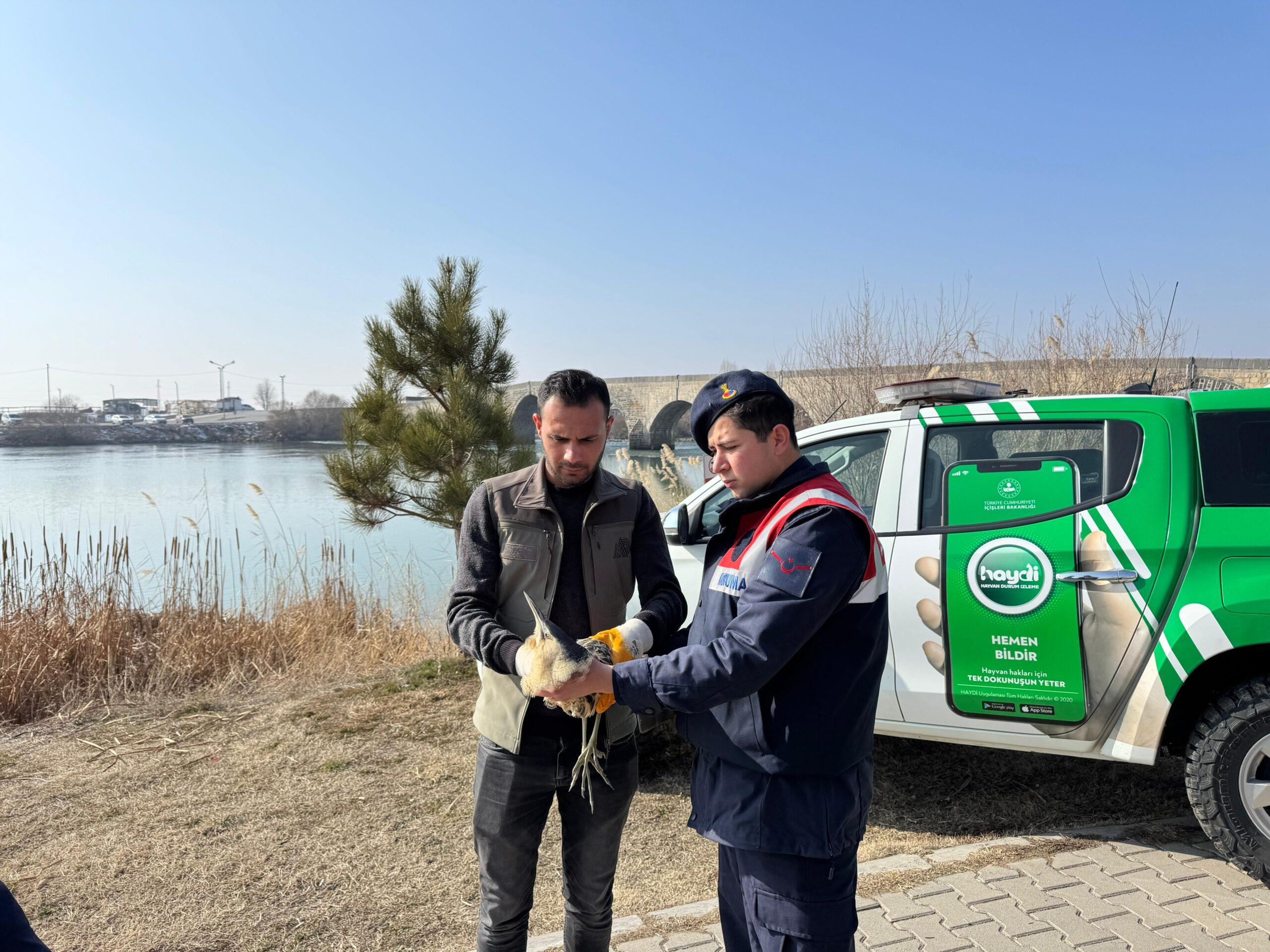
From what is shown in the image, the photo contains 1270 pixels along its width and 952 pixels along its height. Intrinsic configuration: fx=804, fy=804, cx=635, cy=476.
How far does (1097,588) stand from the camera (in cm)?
312

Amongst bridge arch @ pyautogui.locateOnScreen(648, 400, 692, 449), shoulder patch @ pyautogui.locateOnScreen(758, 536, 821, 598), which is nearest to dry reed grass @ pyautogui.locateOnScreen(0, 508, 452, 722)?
shoulder patch @ pyautogui.locateOnScreen(758, 536, 821, 598)

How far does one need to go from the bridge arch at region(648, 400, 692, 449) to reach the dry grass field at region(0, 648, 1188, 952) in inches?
889

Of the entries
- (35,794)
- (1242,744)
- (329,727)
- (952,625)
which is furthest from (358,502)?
(1242,744)

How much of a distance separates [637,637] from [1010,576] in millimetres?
2007

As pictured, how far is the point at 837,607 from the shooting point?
5.40 feet

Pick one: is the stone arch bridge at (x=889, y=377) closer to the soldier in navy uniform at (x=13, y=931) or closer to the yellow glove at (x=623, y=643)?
the yellow glove at (x=623, y=643)

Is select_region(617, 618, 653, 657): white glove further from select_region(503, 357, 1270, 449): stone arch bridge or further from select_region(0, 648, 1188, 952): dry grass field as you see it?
select_region(503, 357, 1270, 449): stone arch bridge

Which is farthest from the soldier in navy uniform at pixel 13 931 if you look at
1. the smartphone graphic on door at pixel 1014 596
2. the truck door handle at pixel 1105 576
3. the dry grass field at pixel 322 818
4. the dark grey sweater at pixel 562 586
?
the truck door handle at pixel 1105 576

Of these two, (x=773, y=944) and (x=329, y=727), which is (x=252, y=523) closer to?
(x=329, y=727)

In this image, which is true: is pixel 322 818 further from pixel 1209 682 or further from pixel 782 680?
pixel 1209 682

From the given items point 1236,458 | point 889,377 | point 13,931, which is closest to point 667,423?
point 889,377

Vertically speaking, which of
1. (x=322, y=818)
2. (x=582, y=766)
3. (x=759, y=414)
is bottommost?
(x=322, y=818)

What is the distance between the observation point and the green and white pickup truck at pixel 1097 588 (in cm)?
300

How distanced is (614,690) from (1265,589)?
2.63m
